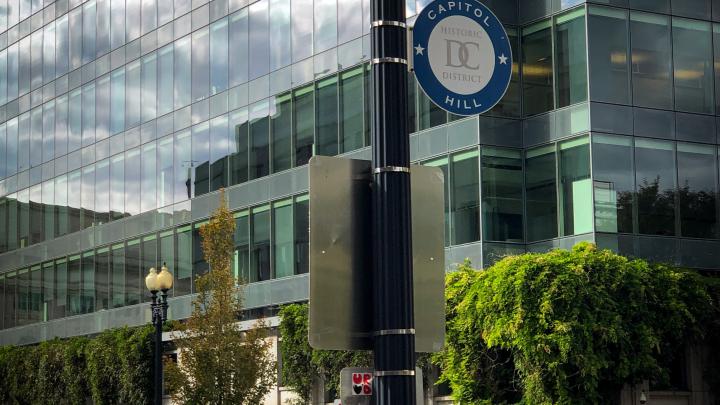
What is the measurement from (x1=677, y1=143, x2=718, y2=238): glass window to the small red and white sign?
26.8 metres

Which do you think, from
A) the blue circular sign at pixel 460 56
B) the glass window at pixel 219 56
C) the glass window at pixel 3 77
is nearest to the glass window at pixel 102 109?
the glass window at pixel 219 56

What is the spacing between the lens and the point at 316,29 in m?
38.5

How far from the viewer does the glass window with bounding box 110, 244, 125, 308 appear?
4869cm

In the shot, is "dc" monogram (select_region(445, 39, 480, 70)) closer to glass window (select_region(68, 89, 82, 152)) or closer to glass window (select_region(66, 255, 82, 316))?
glass window (select_region(66, 255, 82, 316))

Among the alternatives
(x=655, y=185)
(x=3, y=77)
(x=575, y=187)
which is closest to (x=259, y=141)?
(x=575, y=187)

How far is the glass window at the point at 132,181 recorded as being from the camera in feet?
157

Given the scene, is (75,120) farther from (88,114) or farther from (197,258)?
(197,258)

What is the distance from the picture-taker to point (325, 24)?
38094 millimetres

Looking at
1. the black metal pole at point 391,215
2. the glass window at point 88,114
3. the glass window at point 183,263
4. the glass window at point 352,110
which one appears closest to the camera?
the black metal pole at point 391,215

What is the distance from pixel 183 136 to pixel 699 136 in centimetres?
1978

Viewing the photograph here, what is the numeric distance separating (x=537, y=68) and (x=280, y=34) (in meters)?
10.6

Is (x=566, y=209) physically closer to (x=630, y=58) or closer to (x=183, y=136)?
(x=630, y=58)

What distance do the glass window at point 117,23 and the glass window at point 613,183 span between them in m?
24.9

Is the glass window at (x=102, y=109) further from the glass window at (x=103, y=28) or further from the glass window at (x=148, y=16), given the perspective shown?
the glass window at (x=148, y=16)
